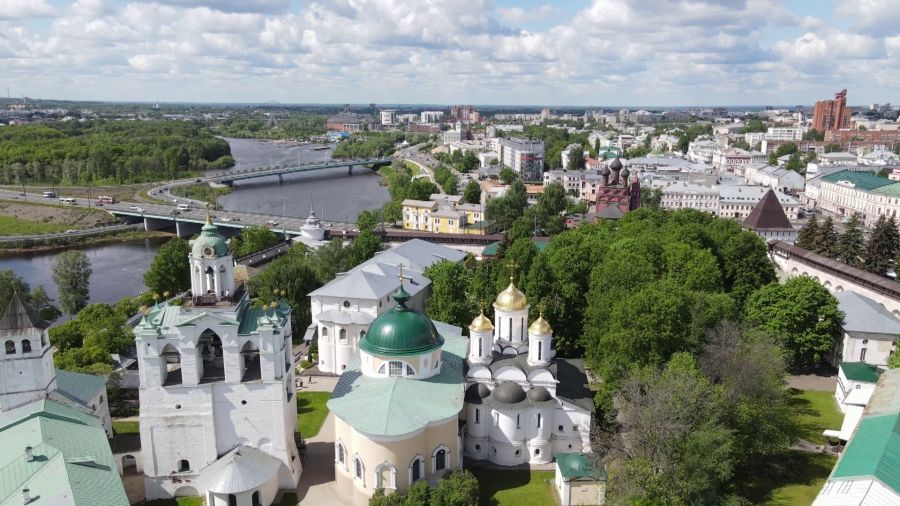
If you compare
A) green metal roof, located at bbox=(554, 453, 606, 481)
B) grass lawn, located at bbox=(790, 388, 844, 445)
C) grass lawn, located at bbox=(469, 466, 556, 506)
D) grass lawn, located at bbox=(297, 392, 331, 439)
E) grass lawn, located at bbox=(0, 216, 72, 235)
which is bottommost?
grass lawn, located at bbox=(469, 466, 556, 506)

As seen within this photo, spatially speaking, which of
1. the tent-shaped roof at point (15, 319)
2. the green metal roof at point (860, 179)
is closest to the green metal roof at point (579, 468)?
the tent-shaped roof at point (15, 319)

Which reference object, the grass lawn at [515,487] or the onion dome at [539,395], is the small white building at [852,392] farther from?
the grass lawn at [515,487]

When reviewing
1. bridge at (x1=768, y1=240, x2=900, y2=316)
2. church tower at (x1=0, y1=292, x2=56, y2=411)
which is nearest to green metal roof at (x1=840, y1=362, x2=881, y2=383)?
bridge at (x1=768, y1=240, x2=900, y2=316)

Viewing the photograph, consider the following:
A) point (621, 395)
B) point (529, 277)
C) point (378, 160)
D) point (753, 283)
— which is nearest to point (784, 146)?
point (378, 160)

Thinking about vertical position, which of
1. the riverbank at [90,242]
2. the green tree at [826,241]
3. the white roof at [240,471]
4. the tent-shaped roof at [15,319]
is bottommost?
the riverbank at [90,242]

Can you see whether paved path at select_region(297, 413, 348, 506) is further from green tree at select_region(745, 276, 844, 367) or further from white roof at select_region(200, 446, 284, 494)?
green tree at select_region(745, 276, 844, 367)

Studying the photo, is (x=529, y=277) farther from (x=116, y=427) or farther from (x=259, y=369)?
(x=116, y=427)
